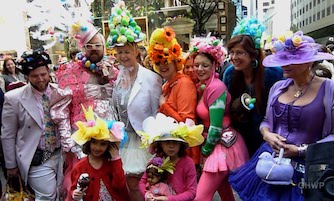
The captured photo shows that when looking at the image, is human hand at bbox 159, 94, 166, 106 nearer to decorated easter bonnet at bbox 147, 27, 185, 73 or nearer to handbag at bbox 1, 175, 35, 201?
decorated easter bonnet at bbox 147, 27, 185, 73

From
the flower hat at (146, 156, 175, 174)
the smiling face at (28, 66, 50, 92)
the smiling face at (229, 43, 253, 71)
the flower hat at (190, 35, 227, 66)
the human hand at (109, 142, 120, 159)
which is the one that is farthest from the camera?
the flower hat at (190, 35, 227, 66)

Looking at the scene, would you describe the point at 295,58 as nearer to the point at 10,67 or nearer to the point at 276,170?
the point at 276,170

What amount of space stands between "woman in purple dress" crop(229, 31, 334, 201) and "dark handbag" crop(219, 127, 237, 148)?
1.68ft

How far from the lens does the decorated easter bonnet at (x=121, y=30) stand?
3523 millimetres

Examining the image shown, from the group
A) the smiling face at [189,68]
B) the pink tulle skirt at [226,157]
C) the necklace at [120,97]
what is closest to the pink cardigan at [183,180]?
the pink tulle skirt at [226,157]

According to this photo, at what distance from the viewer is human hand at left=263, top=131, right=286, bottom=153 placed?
2648mm

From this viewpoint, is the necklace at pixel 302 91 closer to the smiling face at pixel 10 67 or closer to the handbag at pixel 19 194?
the handbag at pixel 19 194

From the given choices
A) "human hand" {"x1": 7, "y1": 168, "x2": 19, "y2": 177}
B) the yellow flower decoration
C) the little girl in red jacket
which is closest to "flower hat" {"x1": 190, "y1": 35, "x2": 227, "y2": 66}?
the little girl in red jacket

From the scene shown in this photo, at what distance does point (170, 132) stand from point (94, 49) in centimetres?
129

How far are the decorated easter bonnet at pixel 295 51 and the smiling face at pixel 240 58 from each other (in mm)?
504

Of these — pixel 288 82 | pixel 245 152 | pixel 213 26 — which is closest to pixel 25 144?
pixel 245 152

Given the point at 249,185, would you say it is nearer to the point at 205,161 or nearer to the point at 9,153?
the point at 205,161

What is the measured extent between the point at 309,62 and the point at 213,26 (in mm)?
20279

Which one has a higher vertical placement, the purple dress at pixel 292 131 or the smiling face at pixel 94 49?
the smiling face at pixel 94 49
